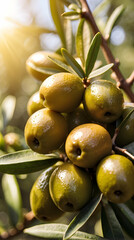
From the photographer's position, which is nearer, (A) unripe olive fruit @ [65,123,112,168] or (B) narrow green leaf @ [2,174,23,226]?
(A) unripe olive fruit @ [65,123,112,168]

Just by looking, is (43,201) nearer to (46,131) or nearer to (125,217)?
(46,131)

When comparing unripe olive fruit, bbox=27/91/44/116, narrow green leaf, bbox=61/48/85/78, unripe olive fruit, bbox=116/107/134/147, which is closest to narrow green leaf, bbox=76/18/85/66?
narrow green leaf, bbox=61/48/85/78

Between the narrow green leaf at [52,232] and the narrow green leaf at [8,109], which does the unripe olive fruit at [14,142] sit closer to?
the narrow green leaf at [8,109]

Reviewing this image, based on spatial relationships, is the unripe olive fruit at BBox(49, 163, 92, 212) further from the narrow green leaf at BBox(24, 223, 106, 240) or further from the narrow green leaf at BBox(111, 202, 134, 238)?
the narrow green leaf at BBox(111, 202, 134, 238)

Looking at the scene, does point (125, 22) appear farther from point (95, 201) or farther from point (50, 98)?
point (95, 201)

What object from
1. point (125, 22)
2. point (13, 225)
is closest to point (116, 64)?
point (13, 225)

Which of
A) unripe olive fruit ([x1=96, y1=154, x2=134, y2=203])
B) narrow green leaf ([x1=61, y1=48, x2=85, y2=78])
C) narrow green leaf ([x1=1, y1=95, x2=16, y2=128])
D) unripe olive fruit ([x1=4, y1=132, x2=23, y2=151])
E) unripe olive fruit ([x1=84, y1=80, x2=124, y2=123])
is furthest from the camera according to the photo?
narrow green leaf ([x1=1, y1=95, x2=16, y2=128])

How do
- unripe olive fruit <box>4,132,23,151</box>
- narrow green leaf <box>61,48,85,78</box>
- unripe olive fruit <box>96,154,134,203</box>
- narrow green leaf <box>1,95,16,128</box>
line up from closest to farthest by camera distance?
1. unripe olive fruit <box>96,154,134,203</box>
2. narrow green leaf <box>61,48,85,78</box>
3. unripe olive fruit <box>4,132,23,151</box>
4. narrow green leaf <box>1,95,16,128</box>

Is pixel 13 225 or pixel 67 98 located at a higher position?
pixel 67 98
